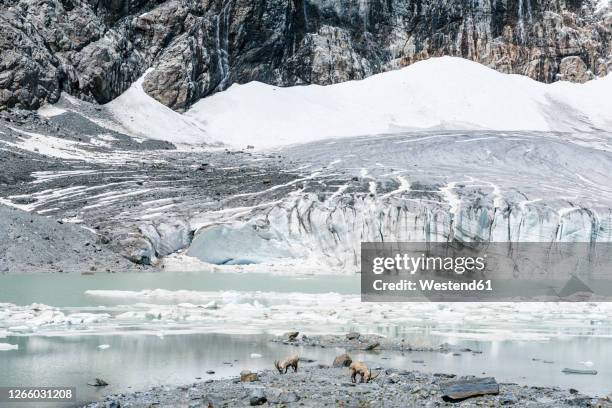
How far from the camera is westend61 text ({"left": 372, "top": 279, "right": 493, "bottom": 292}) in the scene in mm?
22500

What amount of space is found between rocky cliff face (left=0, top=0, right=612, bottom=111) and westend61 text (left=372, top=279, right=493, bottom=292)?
1028 inches

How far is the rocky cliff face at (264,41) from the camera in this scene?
149ft

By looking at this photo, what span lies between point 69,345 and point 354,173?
23429 millimetres

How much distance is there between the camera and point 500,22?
60.8 metres

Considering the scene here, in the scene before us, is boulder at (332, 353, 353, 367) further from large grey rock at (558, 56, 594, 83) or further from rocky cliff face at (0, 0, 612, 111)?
large grey rock at (558, 56, 594, 83)

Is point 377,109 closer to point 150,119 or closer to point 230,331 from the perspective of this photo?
point 150,119

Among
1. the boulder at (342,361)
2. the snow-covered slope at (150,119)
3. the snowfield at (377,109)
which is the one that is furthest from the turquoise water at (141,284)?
the snowfield at (377,109)

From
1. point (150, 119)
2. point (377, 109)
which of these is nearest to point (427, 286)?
point (150, 119)

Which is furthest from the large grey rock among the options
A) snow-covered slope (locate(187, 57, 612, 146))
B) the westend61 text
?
the westend61 text

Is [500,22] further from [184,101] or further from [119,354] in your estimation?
[119,354]

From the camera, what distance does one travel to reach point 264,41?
2202 inches

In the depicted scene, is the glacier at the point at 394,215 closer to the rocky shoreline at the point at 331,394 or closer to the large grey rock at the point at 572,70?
the rocky shoreline at the point at 331,394

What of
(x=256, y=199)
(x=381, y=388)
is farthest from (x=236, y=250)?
(x=381, y=388)

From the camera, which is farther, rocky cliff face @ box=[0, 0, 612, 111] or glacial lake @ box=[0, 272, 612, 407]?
rocky cliff face @ box=[0, 0, 612, 111]
